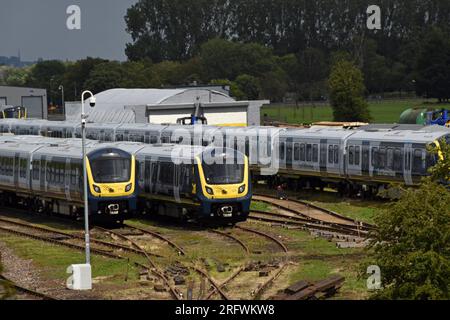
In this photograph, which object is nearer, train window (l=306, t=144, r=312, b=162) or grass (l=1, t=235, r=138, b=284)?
grass (l=1, t=235, r=138, b=284)

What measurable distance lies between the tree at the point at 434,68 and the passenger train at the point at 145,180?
297 feet

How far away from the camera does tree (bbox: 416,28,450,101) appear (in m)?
121

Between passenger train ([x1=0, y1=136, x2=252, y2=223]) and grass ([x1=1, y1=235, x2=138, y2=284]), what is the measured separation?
3.00 meters

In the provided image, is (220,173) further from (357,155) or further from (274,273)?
(357,155)

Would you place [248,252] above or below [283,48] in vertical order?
below

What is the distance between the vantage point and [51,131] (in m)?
63.8

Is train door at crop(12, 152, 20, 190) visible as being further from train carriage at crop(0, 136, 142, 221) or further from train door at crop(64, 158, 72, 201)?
train door at crop(64, 158, 72, 201)

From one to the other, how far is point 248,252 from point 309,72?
12776cm

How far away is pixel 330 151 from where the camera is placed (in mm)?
41188

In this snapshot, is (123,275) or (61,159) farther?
(61,159)

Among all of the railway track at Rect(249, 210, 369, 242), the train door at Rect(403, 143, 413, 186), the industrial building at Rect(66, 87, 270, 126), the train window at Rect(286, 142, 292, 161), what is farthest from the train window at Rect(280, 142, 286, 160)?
the industrial building at Rect(66, 87, 270, 126)
